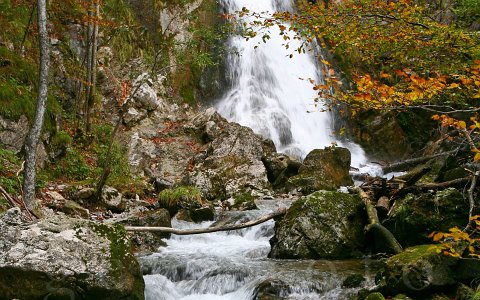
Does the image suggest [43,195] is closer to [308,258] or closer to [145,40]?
[308,258]

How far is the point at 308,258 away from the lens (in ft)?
23.6

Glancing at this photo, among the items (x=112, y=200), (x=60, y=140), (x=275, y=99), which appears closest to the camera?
(x=112, y=200)

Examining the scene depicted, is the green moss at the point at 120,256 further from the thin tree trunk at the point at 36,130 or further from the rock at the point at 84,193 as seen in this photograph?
the rock at the point at 84,193

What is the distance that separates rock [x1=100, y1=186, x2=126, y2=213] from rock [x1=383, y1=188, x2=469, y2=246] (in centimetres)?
616

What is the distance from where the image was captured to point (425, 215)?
6707 millimetres

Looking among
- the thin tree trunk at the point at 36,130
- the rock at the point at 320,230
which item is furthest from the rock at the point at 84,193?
the rock at the point at 320,230

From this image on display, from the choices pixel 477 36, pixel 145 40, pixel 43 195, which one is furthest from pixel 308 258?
pixel 145 40

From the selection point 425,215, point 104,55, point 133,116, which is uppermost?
point 104,55

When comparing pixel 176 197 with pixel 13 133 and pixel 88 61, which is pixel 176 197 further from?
pixel 88 61

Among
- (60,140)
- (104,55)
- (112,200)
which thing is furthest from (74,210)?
(104,55)

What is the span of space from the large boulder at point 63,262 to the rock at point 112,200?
5006mm

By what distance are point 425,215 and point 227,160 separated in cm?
860

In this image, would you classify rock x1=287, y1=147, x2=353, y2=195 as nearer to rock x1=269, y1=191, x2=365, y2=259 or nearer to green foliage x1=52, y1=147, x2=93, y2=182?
rock x1=269, y1=191, x2=365, y2=259

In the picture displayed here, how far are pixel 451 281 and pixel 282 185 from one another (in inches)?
362
